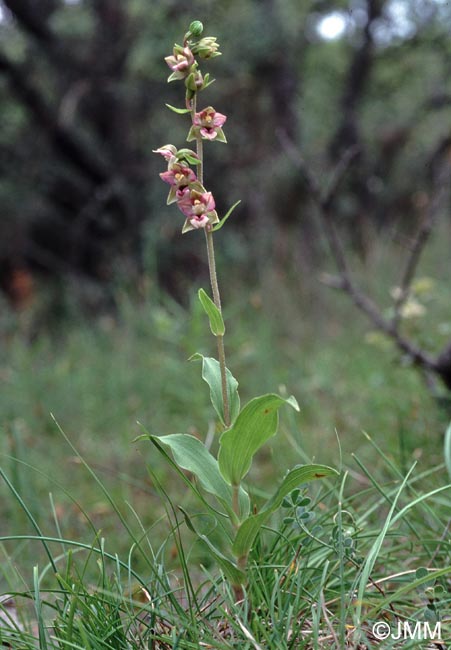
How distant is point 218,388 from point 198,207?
1.09 feet

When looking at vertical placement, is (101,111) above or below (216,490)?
above

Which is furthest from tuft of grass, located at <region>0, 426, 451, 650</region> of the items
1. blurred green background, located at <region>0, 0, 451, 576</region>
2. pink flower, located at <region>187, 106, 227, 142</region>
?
blurred green background, located at <region>0, 0, 451, 576</region>

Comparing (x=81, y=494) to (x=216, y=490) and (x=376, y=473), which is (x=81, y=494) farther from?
(x=216, y=490)

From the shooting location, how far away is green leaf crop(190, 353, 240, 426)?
124 cm

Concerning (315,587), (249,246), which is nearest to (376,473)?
(315,587)

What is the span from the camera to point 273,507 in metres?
1.17

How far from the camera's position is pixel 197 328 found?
2.97m

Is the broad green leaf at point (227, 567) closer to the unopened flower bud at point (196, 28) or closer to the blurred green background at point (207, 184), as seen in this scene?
the unopened flower bud at point (196, 28)

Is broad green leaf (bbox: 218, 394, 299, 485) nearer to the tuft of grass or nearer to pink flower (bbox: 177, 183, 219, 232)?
the tuft of grass

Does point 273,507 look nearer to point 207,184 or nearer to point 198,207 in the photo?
point 198,207

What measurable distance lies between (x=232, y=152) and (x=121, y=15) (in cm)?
137

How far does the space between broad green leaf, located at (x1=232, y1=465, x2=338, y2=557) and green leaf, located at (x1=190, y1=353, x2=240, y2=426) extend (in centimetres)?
14

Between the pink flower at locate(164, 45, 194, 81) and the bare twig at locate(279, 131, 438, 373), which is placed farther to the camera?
the bare twig at locate(279, 131, 438, 373)

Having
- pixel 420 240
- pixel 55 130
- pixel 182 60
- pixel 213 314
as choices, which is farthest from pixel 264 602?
pixel 55 130
